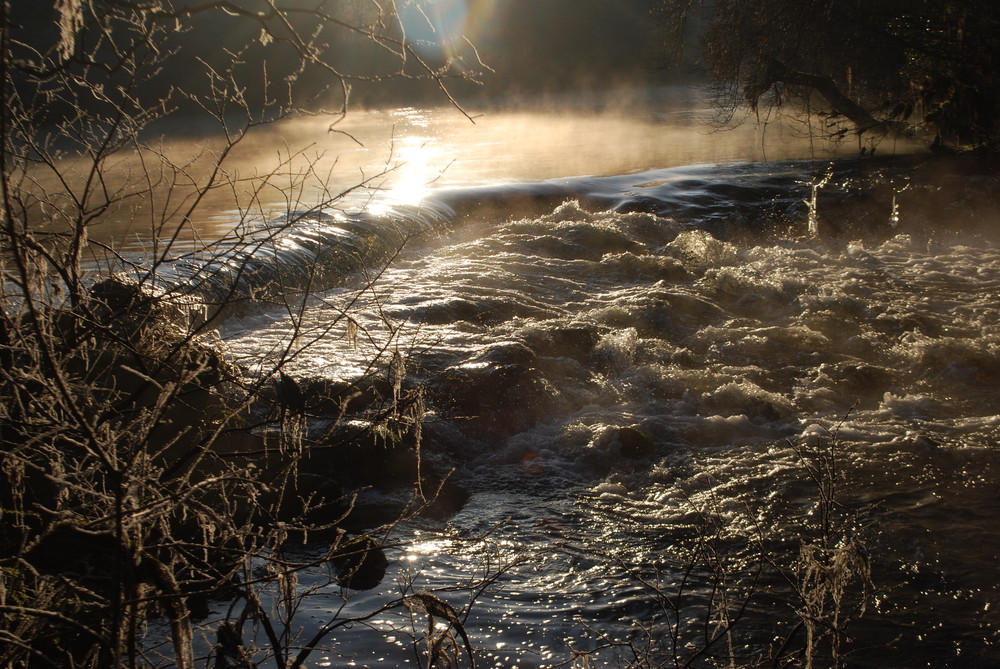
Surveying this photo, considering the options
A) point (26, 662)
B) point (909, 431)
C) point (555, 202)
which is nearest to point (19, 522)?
point (26, 662)

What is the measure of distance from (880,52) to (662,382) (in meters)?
11.2

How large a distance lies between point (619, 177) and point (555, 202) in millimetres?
2264

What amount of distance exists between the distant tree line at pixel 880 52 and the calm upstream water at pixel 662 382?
124 centimetres

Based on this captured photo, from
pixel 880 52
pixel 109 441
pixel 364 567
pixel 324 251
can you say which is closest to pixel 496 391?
pixel 364 567

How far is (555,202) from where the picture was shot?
13289mm

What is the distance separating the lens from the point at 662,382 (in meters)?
6.71

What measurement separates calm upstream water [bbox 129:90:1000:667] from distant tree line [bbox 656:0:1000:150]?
124 cm

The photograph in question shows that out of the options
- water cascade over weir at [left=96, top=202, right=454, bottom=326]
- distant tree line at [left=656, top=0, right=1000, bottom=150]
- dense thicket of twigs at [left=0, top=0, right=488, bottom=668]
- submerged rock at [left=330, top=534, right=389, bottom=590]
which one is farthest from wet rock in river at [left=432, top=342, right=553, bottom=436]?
distant tree line at [left=656, top=0, right=1000, bottom=150]

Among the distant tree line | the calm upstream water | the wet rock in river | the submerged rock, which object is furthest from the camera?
the distant tree line

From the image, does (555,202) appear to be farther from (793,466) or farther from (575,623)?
(575,623)

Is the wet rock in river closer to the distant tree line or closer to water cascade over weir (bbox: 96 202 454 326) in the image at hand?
water cascade over weir (bbox: 96 202 454 326)

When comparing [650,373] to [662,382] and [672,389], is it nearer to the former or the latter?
[662,382]

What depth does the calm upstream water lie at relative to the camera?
12.3ft

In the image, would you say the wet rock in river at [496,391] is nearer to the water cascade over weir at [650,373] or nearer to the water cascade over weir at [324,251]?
the water cascade over weir at [650,373]
